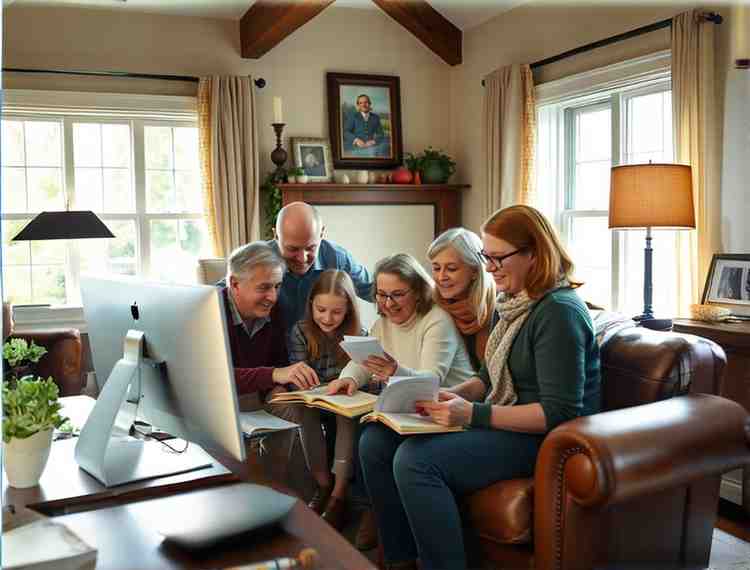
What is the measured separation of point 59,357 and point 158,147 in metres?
1.78

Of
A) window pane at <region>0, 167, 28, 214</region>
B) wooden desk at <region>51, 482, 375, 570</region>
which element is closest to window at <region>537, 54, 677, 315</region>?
wooden desk at <region>51, 482, 375, 570</region>

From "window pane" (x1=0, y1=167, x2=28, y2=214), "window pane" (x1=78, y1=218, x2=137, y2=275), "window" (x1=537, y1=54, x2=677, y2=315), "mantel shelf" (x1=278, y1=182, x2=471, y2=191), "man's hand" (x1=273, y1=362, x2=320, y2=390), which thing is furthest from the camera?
"mantel shelf" (x1=278, y1=182, x2=471, y2=191)

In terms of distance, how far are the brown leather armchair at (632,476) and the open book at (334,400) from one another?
0.41 m

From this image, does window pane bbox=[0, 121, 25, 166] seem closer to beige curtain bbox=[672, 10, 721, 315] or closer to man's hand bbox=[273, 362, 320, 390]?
man's hand bbox=[273, 362, 320, 390]

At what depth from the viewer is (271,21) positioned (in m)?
5.08

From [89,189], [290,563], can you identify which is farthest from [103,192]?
[290,563]

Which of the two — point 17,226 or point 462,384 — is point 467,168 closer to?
point 17,226

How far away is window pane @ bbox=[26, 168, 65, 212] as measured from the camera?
17.4 ft

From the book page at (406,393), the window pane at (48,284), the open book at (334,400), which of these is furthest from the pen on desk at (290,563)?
the window pane at (48,284)

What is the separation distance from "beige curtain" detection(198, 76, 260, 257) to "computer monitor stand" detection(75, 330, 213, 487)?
3.69 meters

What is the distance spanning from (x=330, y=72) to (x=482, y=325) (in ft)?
11.7

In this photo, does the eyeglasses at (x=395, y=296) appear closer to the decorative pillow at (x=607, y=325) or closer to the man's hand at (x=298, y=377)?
the man's hand at (x=298, y=377)

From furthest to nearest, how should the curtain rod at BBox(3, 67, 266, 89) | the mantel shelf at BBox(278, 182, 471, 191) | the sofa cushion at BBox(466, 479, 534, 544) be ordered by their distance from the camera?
the mantel shelf at BBox(278, 182, 471, 191), the curtain rod at BBox(3, 67, 266, 89), the sofa cushion at BBox(466, 479, 534, 544)

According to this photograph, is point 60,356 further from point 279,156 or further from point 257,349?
point 257,349
